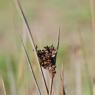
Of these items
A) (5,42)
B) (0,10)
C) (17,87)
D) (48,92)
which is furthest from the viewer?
(0,10)

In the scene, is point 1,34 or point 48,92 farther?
point 1,34

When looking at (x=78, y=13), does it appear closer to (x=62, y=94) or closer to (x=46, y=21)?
(x=46, y=21)

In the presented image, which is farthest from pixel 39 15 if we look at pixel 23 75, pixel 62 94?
pixel 62 94

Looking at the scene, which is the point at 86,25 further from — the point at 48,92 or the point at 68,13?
the point at 48,92

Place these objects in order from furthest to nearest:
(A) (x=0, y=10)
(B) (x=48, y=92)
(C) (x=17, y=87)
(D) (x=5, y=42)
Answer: (A) (x=0, y=10)
(D) (x=5, y=42)
(C) (x=17, y=87)
(B) (x=48, y=92)

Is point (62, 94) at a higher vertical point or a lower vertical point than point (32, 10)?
higher

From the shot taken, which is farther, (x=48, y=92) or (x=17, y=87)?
(x=17, y=87)

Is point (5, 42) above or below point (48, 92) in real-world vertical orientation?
below

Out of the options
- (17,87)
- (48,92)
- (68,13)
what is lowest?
(68,13)

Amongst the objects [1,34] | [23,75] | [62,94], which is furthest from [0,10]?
[62,94]
